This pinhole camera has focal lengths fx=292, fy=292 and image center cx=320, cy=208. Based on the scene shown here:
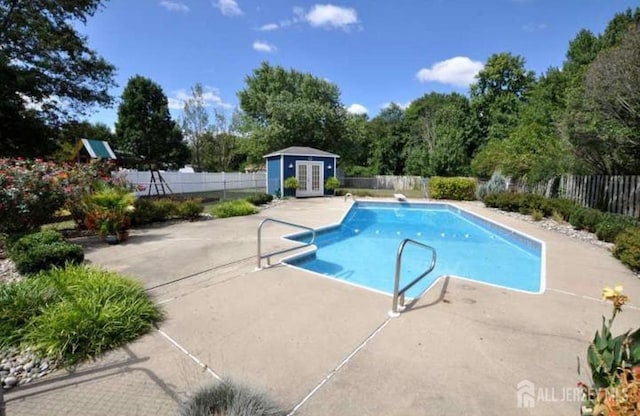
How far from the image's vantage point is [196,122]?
2783 cm

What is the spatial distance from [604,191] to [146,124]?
857 inches

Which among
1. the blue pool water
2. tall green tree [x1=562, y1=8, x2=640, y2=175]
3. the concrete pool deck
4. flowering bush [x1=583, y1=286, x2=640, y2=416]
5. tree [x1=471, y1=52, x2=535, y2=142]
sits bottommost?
the blue pool water

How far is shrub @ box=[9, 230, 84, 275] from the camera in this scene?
4.23 m

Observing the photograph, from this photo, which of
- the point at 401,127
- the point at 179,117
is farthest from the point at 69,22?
the point at 401,127

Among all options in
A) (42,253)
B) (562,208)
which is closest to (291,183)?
(562,208)

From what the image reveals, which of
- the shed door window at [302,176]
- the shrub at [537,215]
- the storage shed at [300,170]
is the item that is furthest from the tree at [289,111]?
the shrub at [537,215]

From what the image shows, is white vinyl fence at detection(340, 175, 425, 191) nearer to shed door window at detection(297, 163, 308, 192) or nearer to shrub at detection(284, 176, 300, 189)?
shed door window at detection(297, 163, 308, 192)

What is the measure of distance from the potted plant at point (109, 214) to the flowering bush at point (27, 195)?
1.96 ft

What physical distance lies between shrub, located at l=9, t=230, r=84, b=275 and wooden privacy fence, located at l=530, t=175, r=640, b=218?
1349 centimetres

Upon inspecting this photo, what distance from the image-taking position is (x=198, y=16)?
11.9 metres

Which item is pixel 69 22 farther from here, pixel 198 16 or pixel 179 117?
pixel 179 117

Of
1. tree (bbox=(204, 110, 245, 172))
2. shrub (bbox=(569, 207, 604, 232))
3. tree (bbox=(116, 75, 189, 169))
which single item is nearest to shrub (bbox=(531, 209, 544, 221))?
shrub (bbox=(569, 207, 604, 232))

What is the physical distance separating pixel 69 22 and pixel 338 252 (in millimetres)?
13260

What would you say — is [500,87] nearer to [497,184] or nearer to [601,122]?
[497,184]
